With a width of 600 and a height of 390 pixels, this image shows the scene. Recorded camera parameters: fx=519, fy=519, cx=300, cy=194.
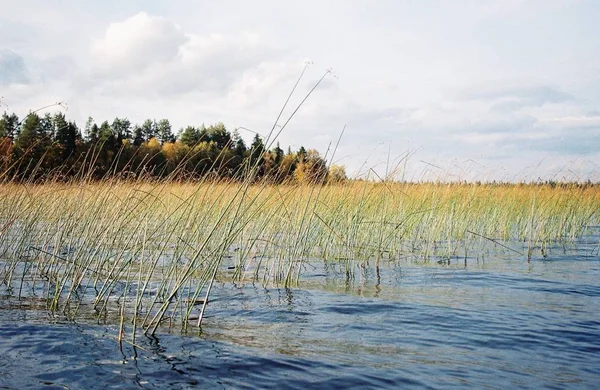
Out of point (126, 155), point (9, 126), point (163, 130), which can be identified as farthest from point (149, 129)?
point (9, 126)

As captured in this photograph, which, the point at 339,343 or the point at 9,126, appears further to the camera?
the point at 9,126

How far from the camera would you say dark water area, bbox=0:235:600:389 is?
9.24 feet

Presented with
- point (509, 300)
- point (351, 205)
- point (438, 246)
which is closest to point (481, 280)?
point (509, 300)

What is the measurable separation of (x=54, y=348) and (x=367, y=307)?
2474 millimetres

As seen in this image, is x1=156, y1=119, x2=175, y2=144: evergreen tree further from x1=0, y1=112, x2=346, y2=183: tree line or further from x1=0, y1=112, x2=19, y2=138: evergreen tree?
x1=0, y1=112, x2=19, y2=138: evergreen tree

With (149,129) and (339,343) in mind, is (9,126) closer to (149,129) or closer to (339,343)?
(339,343)

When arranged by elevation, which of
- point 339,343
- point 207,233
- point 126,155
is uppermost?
point 126,155

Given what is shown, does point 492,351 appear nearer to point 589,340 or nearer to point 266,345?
point 589,340

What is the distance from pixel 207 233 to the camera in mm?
7020

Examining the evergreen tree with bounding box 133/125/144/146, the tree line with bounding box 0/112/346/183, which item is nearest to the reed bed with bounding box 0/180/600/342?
the tree line with bounding box 0/112/346/183

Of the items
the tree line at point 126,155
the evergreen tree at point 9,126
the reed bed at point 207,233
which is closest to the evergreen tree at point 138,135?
the tree line at point 126,155

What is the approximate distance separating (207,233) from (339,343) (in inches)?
153

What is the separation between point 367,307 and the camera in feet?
14.8

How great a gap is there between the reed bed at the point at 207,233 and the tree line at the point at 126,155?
28 cm
